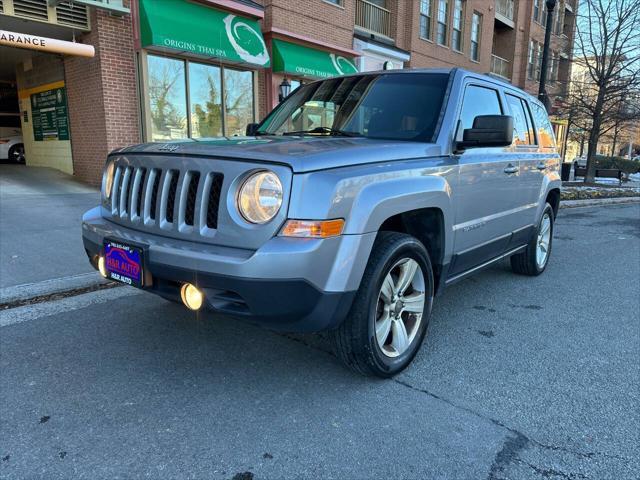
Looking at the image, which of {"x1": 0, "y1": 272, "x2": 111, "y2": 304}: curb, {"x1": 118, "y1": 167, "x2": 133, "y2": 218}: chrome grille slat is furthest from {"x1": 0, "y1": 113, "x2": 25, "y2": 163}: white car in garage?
{"x1": 118, "y1": 167, "x2": 133, "y2": 218}: chrome grille slat

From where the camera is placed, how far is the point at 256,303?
2338mm

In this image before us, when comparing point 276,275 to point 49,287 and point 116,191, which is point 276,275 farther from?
point 49,287

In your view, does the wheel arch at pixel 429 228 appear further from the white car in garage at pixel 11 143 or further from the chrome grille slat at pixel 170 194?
the white car in garage at pixel 11 143

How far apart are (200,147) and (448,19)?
19.6 metres

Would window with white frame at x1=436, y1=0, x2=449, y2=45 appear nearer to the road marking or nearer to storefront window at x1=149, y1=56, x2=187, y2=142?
storefront window at x1=149, y1=56, x2=187, y2=142

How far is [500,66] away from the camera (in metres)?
25.8

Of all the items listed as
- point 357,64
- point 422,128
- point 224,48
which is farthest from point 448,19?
point 422,128

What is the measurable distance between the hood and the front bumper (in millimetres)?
401

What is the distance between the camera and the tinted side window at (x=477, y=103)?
3578 millimetres

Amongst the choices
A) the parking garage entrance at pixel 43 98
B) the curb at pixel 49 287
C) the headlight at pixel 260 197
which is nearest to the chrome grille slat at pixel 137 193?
the headlight at pixel 260 197

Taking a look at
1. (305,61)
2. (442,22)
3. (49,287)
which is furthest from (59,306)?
(442,22)

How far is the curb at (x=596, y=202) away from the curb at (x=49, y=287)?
38.8 ft

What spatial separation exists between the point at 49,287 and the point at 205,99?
7.71 metres

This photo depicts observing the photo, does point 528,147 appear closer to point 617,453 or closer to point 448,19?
point 617,453
